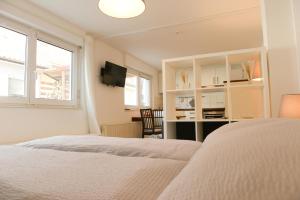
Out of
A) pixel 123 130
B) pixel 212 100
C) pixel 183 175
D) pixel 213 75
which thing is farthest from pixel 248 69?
pixel 213 75

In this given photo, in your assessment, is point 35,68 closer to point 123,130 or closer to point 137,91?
point 123,130

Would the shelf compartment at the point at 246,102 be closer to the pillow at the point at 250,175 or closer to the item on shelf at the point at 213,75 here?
the pillow at the point at 250,175

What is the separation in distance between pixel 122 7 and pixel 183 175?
1.71m

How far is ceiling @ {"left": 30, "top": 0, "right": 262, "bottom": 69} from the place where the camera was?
Answer: 2840mm

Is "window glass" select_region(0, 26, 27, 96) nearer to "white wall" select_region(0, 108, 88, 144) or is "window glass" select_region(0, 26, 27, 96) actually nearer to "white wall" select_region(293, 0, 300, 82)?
"white wall" select_region(0, 108, 88, 144)

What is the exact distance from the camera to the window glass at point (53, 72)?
3020 mm

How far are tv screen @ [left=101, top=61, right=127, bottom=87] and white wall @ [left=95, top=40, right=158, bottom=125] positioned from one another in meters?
0.12

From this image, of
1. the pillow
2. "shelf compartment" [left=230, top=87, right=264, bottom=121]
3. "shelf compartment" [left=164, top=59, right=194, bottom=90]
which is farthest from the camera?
"shelf compartment" [left=164, top=59, right=194, bottom=90]

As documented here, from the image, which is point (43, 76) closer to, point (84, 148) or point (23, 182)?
point (84, 148)

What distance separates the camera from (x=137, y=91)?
18.5 ft

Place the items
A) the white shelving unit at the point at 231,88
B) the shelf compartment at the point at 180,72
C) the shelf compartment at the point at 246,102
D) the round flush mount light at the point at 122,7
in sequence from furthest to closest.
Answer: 1. the shelf compartment at the point at 180,72
2. the shelf compartment at the point at 246,102
3. the white shelving unit at the point at 231,88
4. the round flush mount light at the point at 122,7

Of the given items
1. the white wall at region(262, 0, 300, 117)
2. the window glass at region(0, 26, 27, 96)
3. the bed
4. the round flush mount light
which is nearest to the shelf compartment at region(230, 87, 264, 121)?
the white wall at region(262, 0, 300, 117)

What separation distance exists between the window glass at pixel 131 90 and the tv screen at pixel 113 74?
0.63 m

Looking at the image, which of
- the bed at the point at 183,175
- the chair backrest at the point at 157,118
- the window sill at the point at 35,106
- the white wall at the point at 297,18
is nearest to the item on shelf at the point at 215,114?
the white wall at the point at 297,18
